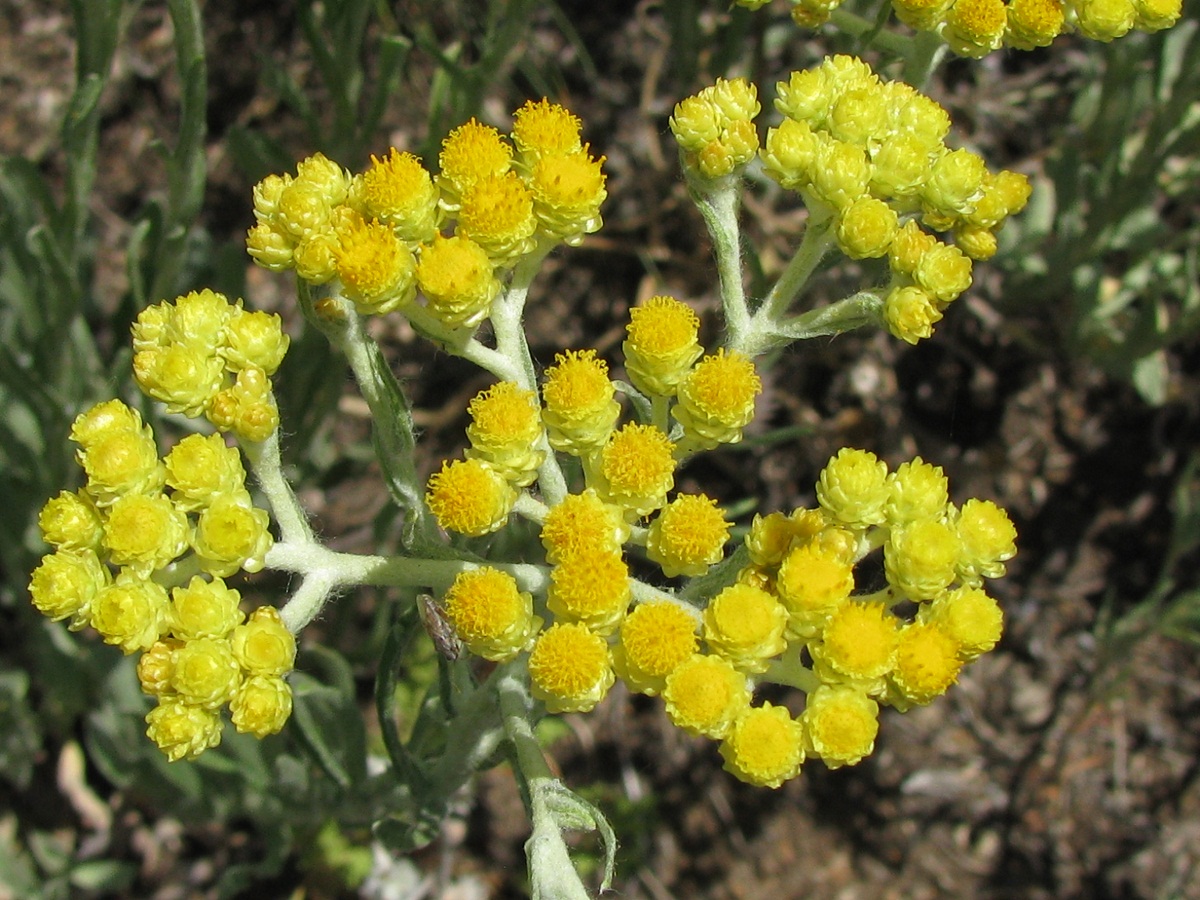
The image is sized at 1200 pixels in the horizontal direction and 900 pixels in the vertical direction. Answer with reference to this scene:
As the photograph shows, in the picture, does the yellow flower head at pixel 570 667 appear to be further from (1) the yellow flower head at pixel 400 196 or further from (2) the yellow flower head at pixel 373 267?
(1) the yellow flower head at pixel 400 196

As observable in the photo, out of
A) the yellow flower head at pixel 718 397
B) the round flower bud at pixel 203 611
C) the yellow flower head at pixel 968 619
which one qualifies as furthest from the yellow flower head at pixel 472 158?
the yellow flower head at pixel 968 619

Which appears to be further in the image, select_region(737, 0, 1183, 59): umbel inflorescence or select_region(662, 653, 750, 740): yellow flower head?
select_region(737, 0, 1183, 59): umbel inflorescence

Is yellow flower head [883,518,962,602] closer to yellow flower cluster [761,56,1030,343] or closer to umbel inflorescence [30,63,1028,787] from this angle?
umbel inflorescence [30,63,1028,787]

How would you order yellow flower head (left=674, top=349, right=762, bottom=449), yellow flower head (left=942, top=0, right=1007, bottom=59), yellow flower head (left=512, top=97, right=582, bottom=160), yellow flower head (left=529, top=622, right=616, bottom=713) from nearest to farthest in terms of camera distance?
yellow flower head (left=529, top=622, right=616, bottom=713)
yellow flower head (left=674, top=349, right=762, bottom=449)
yellow flower head (left=512, top=97, right=582, bottom=160)
yellow flower head (left=942, top=0, right=1007, bottom=59)

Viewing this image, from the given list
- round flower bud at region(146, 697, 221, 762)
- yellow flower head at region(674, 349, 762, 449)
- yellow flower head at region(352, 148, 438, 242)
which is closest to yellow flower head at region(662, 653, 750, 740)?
yellow flower head at region(674, 349, 762, 449)

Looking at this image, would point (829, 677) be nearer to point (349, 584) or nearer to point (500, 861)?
point (349, 584)
